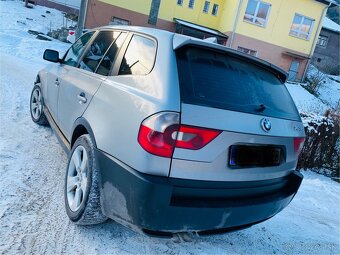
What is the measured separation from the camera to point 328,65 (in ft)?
109

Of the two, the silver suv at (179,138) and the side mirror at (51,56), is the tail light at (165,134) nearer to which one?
the silver suv at (179,138)

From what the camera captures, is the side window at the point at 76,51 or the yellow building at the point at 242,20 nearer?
the side window at the point at 76,51

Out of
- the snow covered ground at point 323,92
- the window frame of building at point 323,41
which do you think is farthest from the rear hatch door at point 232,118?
the window frame of building at point 323,41

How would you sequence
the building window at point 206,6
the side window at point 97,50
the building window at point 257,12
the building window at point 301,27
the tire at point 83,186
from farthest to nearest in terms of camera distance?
the building window at point 206,6
the building window at point 301,27
the building window at point 257,12
the side window at point 97,50
the tire at point 83,186

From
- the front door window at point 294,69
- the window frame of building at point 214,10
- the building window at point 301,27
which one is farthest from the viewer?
the front door window at point 294,69

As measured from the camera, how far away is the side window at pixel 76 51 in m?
3.78

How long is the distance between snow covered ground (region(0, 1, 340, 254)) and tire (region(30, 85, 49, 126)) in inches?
4.4

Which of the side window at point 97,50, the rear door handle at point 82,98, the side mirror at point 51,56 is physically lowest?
the rear door handle at point 82,98

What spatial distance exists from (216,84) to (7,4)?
26831mm

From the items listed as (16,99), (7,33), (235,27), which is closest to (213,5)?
(235,27)

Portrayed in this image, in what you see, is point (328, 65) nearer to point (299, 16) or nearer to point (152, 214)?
point (299, 16)

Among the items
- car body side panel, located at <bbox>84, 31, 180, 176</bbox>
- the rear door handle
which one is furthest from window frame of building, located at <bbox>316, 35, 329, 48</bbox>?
car body side panel, located at <bbox>84, 31, 180, 176</bbox>

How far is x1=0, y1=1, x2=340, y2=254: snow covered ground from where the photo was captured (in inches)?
102

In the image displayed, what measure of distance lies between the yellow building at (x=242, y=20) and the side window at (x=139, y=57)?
20.5m
